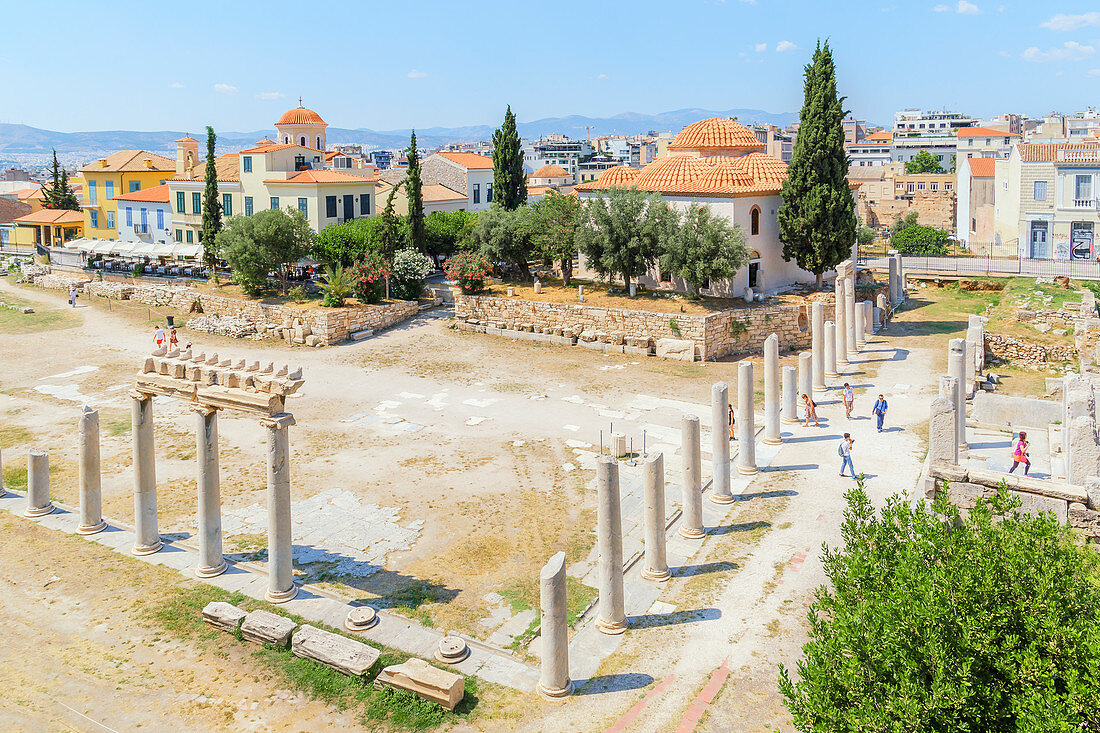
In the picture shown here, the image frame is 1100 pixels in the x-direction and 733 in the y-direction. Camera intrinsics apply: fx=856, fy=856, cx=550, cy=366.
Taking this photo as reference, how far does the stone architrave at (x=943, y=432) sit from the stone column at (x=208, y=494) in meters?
13.8

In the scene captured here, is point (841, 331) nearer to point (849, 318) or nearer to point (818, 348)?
point (849, 318)

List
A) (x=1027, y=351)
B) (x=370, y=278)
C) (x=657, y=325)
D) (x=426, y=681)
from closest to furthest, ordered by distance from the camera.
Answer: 1. (x=426, y=681)
2. (x=1027, y=351)
3. (x=657, y=325)
4. (x=370, y=278)

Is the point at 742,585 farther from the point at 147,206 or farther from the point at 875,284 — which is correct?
the point at 147,206

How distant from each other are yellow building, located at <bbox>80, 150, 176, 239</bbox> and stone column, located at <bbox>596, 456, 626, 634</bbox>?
55788 millimetres

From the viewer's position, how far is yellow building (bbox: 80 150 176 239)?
6034cm

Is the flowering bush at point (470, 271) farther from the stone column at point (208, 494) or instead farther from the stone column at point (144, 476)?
the stone column at point (208, 494)

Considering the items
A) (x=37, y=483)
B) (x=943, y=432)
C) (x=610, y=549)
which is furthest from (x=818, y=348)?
(x=37, y=483)

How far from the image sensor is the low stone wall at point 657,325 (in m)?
34.0

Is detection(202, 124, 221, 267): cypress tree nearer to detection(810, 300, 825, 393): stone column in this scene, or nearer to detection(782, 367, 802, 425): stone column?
detection(810, 300, 825, 393): stone column

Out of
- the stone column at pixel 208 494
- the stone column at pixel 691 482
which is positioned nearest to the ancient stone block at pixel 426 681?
the stone column at pixel 208 494

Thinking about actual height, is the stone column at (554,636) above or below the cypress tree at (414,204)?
below

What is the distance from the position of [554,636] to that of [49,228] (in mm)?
67102

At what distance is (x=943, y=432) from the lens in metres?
16.6

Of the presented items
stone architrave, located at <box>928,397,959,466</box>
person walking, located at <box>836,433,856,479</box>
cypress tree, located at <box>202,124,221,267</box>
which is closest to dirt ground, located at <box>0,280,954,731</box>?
person walking, located at <box>836,433,856,479</box>
